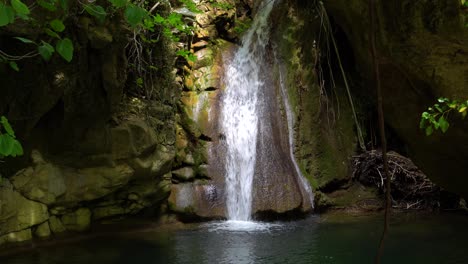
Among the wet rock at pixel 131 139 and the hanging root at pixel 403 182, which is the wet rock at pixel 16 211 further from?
the hanging root at pixel 403 182

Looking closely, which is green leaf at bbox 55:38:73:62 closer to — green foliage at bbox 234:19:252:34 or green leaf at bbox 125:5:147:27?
green leaf at bbox 125:5:147:27

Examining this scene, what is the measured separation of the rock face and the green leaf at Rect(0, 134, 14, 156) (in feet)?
12.0

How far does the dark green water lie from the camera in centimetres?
523

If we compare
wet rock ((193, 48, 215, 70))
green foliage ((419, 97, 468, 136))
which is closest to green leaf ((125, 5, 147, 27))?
green foliage ((419, 97, 468, 136))

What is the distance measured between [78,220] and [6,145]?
16.7ft

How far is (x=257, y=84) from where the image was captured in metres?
8.96

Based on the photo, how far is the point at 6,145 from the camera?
4.76 ft

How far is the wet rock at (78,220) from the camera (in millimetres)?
6105

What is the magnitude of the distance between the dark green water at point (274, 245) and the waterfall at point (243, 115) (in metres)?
0.69

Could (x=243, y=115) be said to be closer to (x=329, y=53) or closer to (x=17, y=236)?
(x=329, y=53)

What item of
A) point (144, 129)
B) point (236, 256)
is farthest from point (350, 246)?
point (144, 129)

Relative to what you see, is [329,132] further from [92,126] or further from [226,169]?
[92,126]

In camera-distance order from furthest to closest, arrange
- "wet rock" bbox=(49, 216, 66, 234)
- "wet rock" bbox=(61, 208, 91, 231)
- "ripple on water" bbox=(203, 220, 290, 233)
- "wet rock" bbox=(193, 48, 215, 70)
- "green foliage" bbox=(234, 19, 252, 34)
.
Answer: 1. "green foliage" bbox=(234, 19, 252, 34)
2. "wet rock" bbox=(193, 48, 215, 70)
3. "ripple on water" bbox=(203, 220, 290, 233)
4. "wet rock" bbox=(61, 208, 91, 231)
5. "wet rock" bbox=(49, 216, 66, 234)

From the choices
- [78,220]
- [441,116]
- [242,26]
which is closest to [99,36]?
[78,220]
